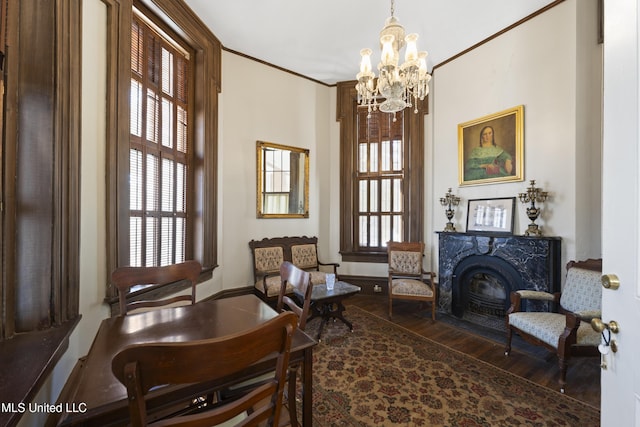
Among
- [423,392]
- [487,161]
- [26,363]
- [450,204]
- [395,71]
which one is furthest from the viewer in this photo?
[450,204]

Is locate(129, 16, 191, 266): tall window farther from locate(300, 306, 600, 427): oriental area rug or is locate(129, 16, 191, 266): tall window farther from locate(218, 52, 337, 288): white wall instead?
locate(300, 306, 600, 427): oriental area rug

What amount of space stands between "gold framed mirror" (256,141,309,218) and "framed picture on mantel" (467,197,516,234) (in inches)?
93.8

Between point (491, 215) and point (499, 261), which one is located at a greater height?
point (491, 215)

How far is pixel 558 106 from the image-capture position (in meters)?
2.83

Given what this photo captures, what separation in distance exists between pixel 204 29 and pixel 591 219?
4.79 meters

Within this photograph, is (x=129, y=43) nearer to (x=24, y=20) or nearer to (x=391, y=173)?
(x=24, y=20)

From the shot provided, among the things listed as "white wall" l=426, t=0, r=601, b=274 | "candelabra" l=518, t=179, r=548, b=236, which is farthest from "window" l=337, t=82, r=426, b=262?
"candelabra" l=518, t=179, r=548, b=236

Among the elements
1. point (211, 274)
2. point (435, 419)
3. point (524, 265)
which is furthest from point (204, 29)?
point (524, 265)

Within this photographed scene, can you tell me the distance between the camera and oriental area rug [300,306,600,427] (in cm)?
176

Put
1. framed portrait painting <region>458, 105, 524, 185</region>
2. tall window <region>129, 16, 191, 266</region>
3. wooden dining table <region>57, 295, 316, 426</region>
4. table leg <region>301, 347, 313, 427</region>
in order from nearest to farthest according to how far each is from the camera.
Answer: wooden dining table <region>57, 295, 316, 426</region>
table leg <region>301, 347, 313, 427</region>
tall window <region>129, 16, 191, 266</region>
framed portrait painting <region>458, 105, 524, 185</region>

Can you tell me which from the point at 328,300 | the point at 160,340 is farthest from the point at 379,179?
the point at 160,340

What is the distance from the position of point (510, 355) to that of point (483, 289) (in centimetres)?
109

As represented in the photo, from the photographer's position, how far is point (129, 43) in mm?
2168

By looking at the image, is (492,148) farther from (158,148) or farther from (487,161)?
(158,148)
